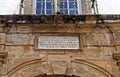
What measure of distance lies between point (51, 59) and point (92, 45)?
3.37 ft

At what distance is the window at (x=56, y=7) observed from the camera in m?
8.88

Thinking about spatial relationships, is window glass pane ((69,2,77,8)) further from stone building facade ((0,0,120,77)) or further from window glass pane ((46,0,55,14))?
stone building facade ((0,0,120,77))

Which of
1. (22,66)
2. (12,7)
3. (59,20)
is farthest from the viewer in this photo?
(12,7)

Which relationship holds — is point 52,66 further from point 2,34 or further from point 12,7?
point 12,7

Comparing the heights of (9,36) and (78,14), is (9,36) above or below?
below

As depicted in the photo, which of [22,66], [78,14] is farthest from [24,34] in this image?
[78,14]

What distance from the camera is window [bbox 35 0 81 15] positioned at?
888 centimetres

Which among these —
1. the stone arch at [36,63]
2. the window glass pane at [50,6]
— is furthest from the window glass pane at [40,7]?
the stone arch at [36,63]

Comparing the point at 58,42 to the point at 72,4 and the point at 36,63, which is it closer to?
the point at 36,63

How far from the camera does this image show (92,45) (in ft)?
26.1

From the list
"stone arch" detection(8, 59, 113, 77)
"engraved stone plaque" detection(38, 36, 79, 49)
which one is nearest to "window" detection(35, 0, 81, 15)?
"engraved stone plaque" detection(38, 36, 79, 49)

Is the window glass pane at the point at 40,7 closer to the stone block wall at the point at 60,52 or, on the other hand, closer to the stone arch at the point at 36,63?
the stone block wall at the point at 60,52

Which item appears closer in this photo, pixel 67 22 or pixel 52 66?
pixel 52 66

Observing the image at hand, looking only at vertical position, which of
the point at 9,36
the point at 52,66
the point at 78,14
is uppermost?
the point at 78,14
